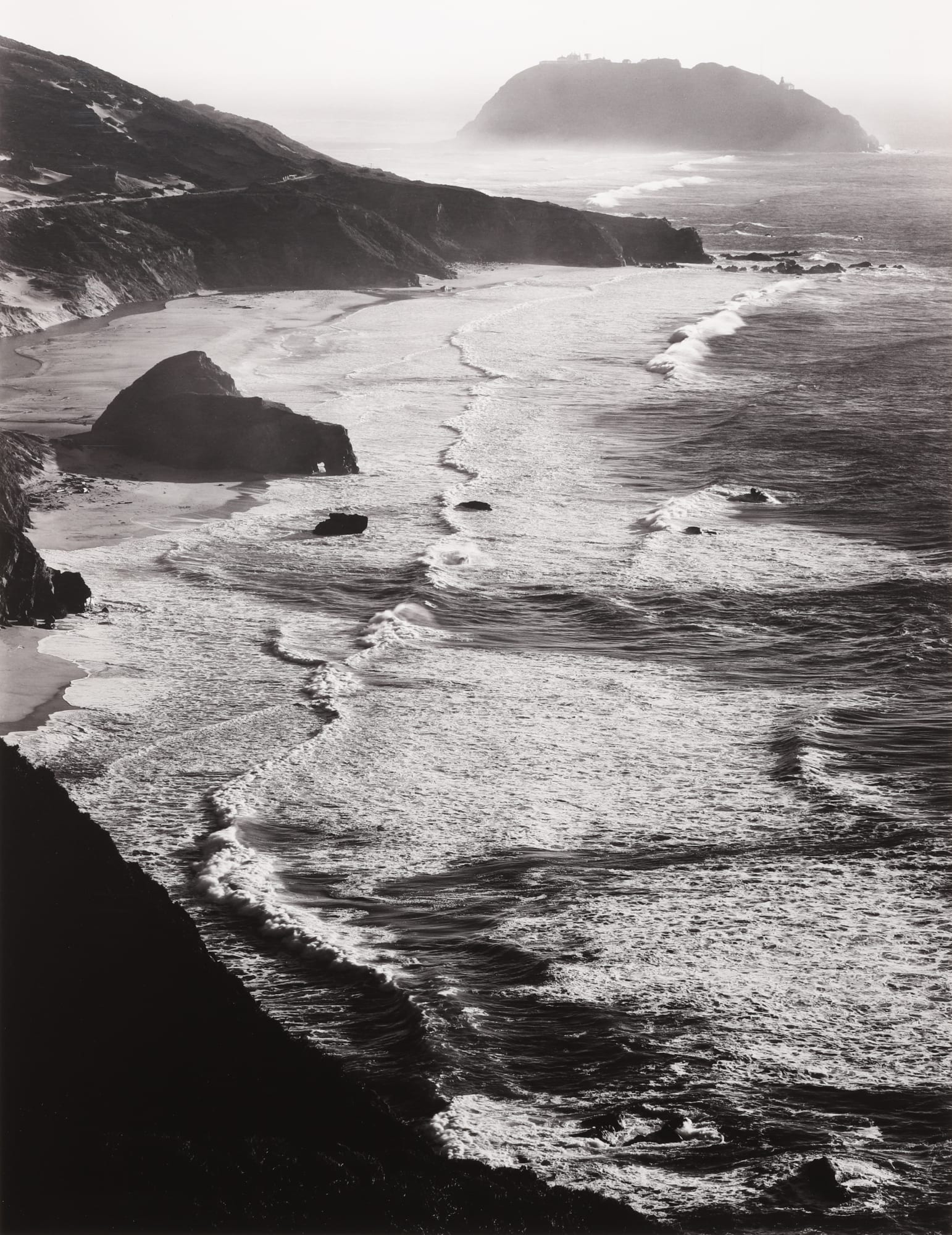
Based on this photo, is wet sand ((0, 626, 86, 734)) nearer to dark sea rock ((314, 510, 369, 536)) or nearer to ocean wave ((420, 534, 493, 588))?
ocean wave ((420, 534, 493, 588))

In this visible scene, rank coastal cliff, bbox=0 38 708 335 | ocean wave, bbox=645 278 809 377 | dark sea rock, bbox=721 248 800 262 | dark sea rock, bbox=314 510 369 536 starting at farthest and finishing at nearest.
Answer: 1. dark sea rock, bbox=721 248 800 262
2. coastal cliff, bbox=0 38 708 335
3. ocean wave, bbox=645 278 809 377
4. dark sea rock, bbox=314 510 369 536

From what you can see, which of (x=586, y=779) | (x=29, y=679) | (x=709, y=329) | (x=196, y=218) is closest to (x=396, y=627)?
(x=29, y=679)

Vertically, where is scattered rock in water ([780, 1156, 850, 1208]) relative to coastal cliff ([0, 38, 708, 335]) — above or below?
below

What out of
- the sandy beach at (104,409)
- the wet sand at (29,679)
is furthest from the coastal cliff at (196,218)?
the wet sand at (29,679)

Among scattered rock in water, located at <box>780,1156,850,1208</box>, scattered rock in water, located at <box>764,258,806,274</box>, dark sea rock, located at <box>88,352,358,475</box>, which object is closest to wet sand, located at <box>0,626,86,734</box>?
scattered rock in water, located at <box>780,1156,850,1208</box>

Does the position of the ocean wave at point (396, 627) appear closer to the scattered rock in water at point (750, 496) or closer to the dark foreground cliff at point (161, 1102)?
the dark foreground cliff at point (161, 1102)

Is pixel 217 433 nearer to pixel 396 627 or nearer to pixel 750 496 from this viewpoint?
pixel 396 627
